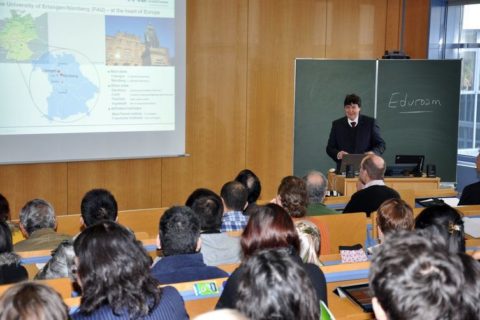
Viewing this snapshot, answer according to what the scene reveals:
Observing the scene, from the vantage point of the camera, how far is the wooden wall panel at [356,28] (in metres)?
8.64

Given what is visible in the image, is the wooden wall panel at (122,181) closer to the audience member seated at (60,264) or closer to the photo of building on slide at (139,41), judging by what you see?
the photo of building on slide at (139,41)

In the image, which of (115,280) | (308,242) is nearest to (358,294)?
(308,242)

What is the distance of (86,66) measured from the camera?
280 inches

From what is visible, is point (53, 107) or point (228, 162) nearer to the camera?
point (53, 107)

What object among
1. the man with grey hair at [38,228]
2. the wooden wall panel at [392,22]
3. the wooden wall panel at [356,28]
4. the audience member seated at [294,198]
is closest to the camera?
the man with grey hair at [38,228]

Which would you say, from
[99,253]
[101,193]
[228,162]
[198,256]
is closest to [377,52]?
[228,162]

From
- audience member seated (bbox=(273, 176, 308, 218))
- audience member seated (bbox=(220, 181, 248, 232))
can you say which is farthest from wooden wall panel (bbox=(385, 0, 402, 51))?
audience member seated (bbox=(273, 176, 308, 218))

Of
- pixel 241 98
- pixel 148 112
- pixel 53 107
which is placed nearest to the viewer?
pixel 53 107

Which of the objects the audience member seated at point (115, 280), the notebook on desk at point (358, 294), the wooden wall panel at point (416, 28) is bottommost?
the notebook on desk at point (358, 294)

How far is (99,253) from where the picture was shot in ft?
7.64

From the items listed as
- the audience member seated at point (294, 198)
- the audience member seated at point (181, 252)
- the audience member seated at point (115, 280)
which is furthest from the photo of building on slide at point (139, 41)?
the audience member seated at point (115, 280)

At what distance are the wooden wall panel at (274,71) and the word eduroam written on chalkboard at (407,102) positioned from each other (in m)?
1.11

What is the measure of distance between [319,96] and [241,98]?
101cm

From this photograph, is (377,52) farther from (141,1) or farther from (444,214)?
(444,214)
